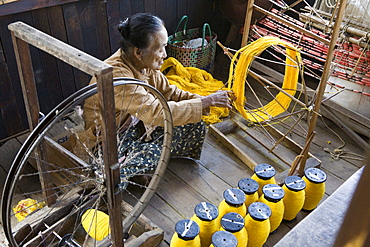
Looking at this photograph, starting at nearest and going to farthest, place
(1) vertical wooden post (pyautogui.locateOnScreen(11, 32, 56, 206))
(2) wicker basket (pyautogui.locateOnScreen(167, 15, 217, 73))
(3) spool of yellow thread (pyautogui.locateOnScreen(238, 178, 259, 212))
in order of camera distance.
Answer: (1) vertical wooden post (pyautogui.locateOnScreen(11, 32, 56, 206)), (3) spool of yellow thread (pyautogui.locateOnScreen(238, 178, 259, 212)), (2) wicker basket (pyautogui.locateOnScreen(167, 15, 217, 73))

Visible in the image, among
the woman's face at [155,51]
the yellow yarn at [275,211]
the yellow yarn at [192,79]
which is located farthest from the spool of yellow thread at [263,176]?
the yellow yarn at [192,79]

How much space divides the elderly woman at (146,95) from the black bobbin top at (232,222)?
0.59 metres

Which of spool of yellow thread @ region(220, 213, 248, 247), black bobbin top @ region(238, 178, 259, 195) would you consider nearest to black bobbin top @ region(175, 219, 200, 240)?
spool of yellow thread @ region(220, 213, 248, 247)

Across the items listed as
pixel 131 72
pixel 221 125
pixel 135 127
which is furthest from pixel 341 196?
pixel 221 125

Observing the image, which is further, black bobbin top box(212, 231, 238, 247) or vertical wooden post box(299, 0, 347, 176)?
vertical wooden post box(299, 0, 347, 176)

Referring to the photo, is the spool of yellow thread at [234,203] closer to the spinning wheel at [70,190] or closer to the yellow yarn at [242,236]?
the yellow yarn at [242,236]

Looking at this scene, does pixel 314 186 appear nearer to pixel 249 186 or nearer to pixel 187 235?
pixel 249 186

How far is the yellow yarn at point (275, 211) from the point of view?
6.72ft

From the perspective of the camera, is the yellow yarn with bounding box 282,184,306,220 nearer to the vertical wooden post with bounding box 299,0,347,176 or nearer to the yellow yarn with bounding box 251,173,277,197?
the yellow yarn with bounding box 251,173,277,197

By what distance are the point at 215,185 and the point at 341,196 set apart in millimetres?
1580

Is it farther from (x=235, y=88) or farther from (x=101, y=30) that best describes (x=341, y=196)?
(x=101, y=30)

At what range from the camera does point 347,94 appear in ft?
9.91

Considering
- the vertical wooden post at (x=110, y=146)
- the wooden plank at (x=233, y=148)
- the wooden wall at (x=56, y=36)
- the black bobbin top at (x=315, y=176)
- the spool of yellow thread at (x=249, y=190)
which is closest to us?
the vertical wooden post at (x=110, y=146)

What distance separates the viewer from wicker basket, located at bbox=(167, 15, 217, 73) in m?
3.37
